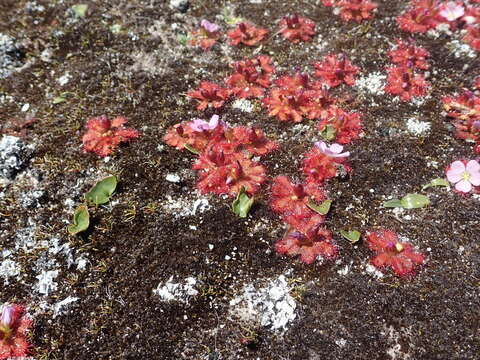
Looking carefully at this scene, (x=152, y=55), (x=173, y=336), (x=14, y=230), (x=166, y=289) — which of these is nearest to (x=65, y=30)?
(x=152, y=55)

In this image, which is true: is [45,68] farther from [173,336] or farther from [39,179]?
[173,336]

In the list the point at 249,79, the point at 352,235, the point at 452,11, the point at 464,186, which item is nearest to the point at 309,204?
the point at 352,235

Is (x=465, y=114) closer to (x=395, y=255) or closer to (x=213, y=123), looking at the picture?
(x=395, y=255)

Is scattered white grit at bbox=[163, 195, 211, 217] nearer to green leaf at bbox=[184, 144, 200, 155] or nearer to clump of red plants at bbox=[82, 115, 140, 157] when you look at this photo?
green leaf at bbox=[184, 144, 200, 155]

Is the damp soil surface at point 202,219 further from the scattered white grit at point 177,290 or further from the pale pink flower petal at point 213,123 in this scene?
the pale pink flower petal at point 213,123

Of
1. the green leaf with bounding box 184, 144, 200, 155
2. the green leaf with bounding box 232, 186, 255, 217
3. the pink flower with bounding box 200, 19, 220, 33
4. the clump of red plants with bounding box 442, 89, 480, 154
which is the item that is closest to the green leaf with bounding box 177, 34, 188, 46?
the pink flower with bounding box 200, 19, 220, 33

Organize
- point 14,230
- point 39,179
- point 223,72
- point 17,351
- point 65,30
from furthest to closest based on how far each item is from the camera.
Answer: point 65,30 < point 223,72 < point 39,179 < point 14,230 < point 17,351

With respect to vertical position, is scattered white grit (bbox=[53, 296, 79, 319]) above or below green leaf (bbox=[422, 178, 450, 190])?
below
